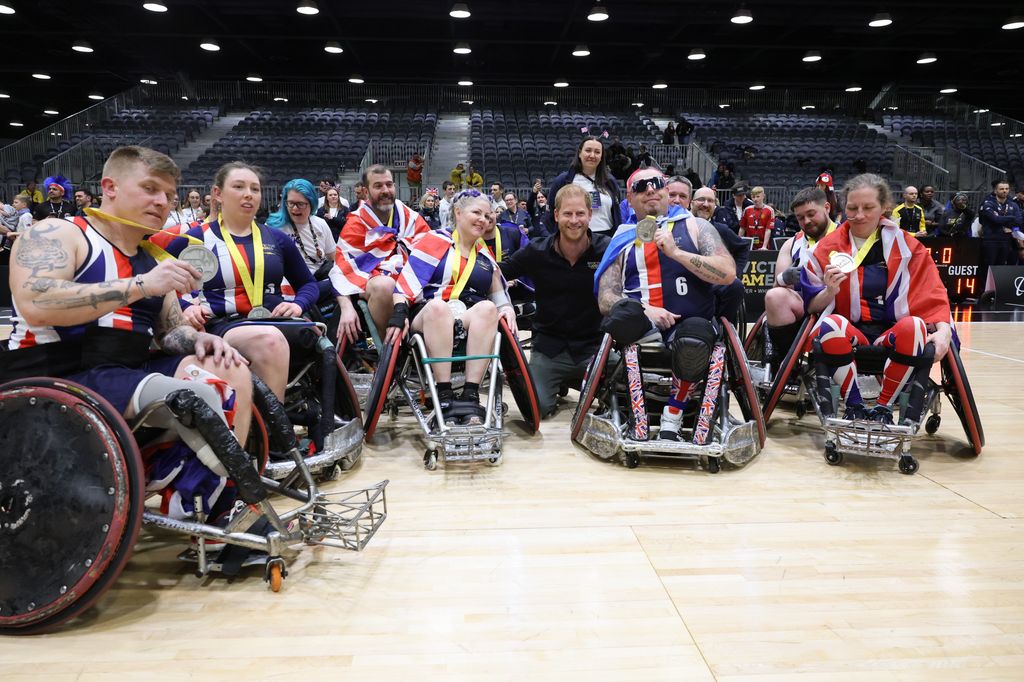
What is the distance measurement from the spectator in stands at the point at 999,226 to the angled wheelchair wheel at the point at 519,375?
920 centimetres

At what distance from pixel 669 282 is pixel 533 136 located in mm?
14348

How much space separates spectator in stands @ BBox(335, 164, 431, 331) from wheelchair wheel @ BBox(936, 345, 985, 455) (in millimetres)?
2997

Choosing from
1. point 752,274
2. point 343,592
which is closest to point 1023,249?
point 752,274

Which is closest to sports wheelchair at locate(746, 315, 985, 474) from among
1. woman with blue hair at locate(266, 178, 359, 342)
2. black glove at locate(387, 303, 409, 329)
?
black glove at locate(387, 303, 409, 329)

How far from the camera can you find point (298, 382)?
3.53 metres

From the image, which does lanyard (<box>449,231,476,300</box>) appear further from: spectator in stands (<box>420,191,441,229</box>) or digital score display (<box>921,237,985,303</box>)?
digital score display (<box>921,237,985,303</box>)

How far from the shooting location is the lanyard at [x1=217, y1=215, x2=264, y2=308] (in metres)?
3.42

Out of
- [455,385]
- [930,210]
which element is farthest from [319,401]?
[930,210]

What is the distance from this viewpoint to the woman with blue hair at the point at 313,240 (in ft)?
14.5

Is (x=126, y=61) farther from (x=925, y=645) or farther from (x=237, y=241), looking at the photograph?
(x=925, y=645)

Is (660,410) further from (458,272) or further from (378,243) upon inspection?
(378,243)

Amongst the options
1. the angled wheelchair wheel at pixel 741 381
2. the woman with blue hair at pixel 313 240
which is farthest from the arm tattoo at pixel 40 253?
the angled wheelchair wheel at pixel 741 381

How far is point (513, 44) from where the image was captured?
18.4 meters

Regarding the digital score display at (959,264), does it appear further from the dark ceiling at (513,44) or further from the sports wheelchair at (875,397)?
the dark ceiling at (513,44)
